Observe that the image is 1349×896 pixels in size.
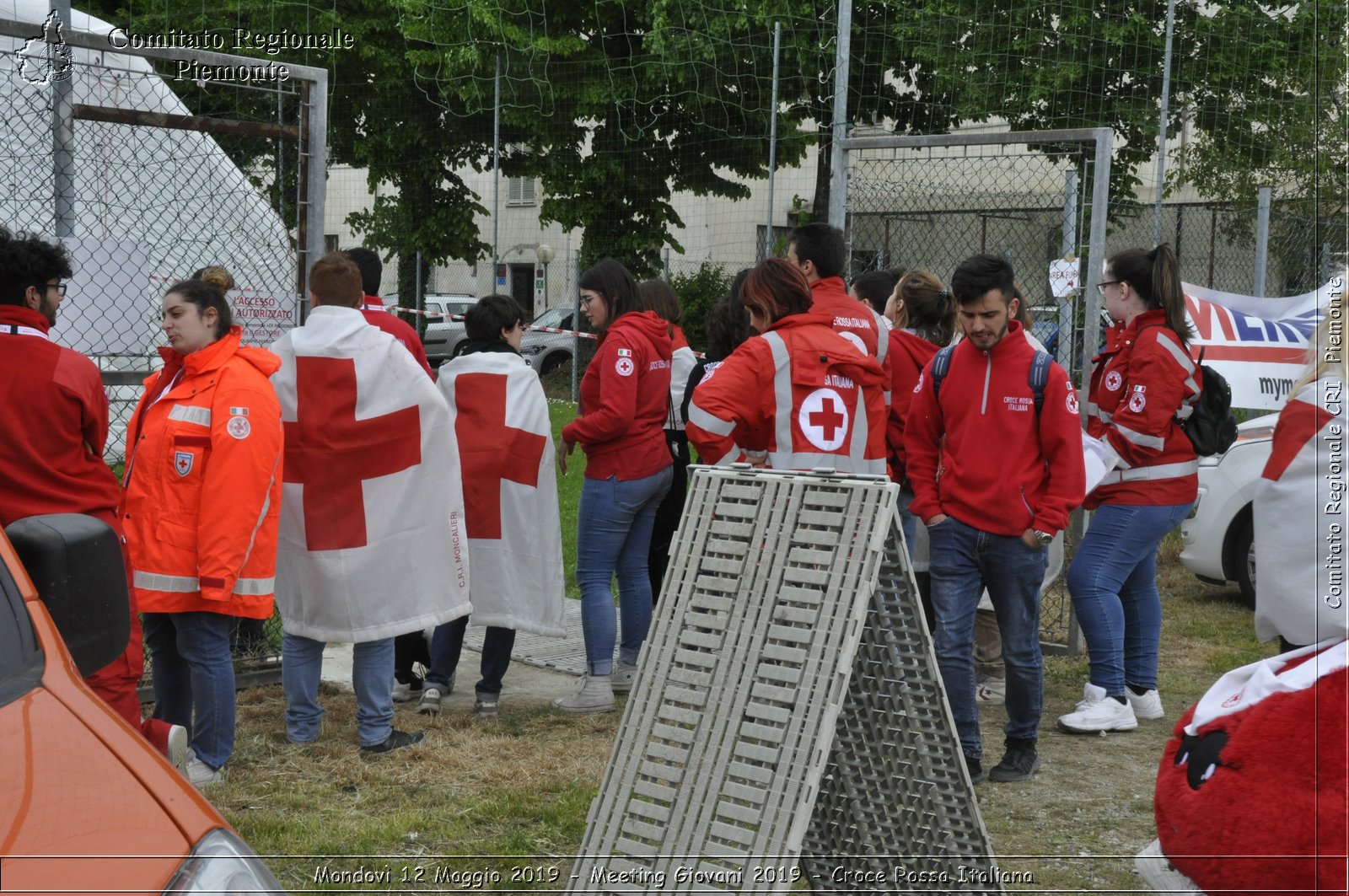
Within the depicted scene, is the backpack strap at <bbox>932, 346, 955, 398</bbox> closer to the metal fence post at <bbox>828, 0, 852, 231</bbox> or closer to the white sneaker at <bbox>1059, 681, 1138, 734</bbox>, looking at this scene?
the white sneaker at <bbox>1059, 681, 1138, 734</bbox>

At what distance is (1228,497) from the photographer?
853 cm

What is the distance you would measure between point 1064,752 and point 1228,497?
3690mm

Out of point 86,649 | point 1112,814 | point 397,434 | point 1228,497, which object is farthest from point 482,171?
point 86,649

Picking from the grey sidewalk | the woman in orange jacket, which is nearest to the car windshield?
the grey sidewalk

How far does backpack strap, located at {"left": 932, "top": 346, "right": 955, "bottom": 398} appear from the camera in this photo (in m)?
5.03

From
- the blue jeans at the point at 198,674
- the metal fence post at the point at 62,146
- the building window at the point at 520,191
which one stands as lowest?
the blue jeans at the point at 198,674

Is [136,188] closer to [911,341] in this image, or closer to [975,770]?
[911,341]

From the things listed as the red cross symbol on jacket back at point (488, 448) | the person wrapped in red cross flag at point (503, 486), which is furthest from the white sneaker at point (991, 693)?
the red cross symbol on jacket back at point (488, 448)

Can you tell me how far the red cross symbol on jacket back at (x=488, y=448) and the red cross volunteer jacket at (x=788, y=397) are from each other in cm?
134

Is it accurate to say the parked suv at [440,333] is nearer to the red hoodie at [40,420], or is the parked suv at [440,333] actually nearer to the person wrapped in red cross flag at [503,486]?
the person wrapped in red cross flag at [503,486]

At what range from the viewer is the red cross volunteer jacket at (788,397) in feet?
15.0

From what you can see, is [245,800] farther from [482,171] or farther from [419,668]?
[482,171]

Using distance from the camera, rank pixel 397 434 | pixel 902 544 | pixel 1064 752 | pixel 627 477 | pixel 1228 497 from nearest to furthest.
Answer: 1. pixel 902 544
2. pixel 397 434
3. pixel 1064 752
4. pixel 627 477
5. pixel 1228 497
